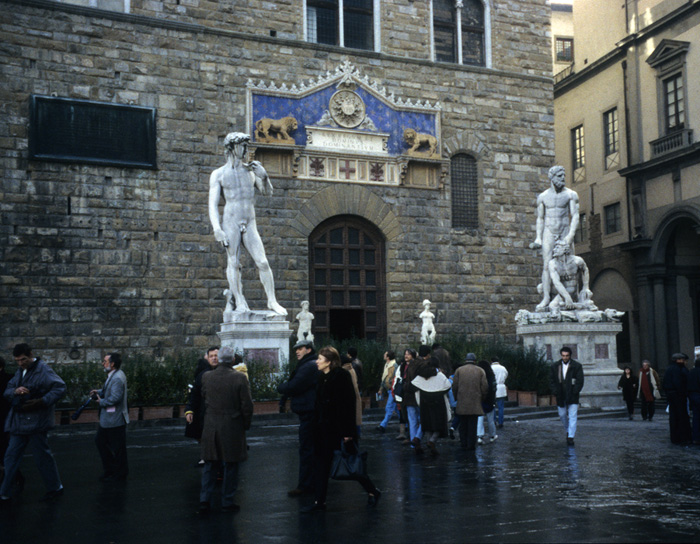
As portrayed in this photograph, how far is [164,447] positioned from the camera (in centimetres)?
1246

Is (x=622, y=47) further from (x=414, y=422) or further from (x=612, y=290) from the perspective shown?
(x=414, y=422)

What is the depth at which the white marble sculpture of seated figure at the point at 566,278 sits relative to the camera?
18.9 m

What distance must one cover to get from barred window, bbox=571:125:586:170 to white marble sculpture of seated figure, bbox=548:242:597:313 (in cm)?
1440

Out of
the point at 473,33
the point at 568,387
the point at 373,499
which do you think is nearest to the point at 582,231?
the point at 473,33

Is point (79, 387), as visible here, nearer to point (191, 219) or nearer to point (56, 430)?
point (56, 430)

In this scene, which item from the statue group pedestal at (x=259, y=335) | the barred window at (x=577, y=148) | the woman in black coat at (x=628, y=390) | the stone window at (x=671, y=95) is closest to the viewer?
the statue group pedestal at (x=259, y=335)

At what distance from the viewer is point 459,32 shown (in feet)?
78.5

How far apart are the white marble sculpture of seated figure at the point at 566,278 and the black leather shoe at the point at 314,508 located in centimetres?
1247

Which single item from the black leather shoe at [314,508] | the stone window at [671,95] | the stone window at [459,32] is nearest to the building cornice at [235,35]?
the stone window at [459,32]

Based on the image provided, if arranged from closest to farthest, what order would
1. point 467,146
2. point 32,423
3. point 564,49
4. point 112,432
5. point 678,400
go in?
point 32,423
point 112,432
point 678,400
point 467,146
point 564,49

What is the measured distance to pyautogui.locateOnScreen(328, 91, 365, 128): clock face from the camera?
2186cm

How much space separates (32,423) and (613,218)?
26.0m

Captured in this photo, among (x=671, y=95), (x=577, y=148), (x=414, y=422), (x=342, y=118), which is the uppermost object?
(x=671, y=95)

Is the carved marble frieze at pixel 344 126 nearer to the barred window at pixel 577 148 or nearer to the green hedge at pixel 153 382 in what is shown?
the green hedge at pixel 153 382
